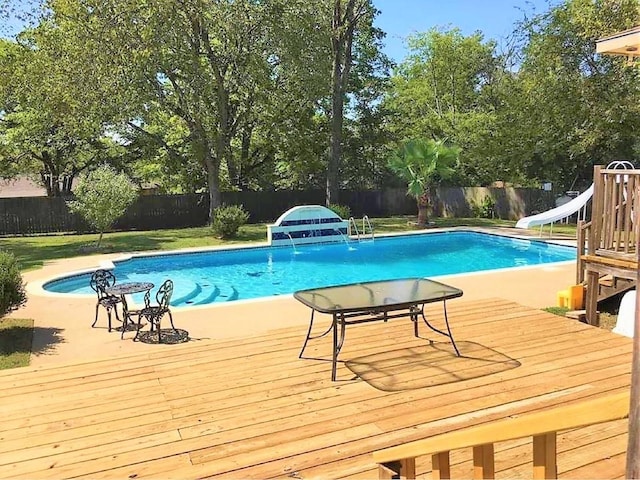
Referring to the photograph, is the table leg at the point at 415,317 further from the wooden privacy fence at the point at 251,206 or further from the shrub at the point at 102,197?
the wooden privacy fence at the point at 251,206

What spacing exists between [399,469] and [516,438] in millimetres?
536

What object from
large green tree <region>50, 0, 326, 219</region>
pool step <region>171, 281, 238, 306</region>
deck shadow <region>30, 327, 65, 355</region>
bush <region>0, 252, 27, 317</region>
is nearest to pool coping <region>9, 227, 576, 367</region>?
deck shadow <region>30, 327, 65, 355</region>

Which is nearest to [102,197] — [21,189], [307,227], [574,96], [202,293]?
[202,293]

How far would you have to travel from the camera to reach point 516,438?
3.78 feet

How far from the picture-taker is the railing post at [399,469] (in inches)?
61.6

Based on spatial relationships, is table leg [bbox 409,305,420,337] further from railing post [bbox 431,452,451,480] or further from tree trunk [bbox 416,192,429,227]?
tree trunk [bbox 416,192,429,227]

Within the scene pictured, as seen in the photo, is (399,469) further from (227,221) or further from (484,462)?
(227,221)

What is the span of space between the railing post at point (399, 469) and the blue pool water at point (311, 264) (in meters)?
8.26

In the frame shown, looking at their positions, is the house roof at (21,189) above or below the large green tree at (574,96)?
below

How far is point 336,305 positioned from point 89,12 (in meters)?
14.4

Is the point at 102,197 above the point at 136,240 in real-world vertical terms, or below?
above

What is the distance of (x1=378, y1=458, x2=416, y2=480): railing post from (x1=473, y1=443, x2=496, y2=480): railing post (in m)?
0.21

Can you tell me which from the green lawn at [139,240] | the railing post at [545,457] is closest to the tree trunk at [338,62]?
the green lawn at [139,240]

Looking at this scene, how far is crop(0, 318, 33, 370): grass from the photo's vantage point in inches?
207
